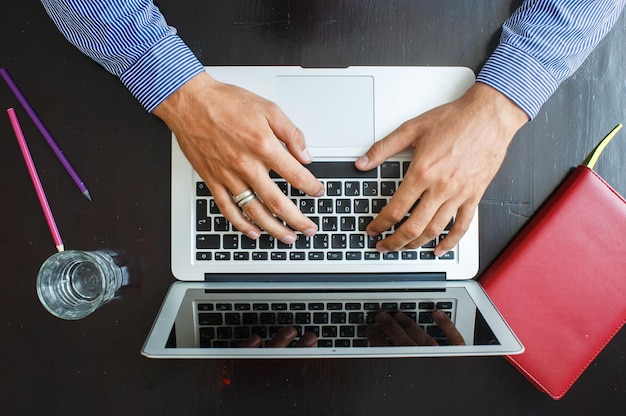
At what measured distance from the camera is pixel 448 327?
60 cm

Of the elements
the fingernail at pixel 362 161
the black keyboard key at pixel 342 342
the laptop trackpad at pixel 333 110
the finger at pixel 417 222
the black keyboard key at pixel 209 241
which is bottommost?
the black keyboard key at pixel 342 342

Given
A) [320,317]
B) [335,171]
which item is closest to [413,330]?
[320,317]

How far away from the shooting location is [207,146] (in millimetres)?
638

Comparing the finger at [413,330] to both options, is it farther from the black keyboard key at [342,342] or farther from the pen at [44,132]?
the pen at [44,132]

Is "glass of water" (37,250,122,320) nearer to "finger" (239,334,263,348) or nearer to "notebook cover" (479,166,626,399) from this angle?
"finger" (239,334,263,348)

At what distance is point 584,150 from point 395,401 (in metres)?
0.42

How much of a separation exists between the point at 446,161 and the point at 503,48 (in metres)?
0.17

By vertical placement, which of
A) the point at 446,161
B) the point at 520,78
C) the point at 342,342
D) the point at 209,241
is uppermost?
the point at 520,78

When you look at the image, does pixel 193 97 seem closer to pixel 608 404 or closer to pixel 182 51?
pixel 182 51

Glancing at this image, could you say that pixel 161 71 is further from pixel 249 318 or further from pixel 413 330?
pixel 413 330

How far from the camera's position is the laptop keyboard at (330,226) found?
663 millimetres

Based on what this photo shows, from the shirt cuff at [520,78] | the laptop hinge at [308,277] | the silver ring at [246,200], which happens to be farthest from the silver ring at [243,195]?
the shirt cuff at [520,78]

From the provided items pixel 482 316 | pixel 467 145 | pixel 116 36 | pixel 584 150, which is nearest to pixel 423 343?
pixel 482 316

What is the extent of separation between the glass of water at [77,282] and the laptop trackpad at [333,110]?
0.31 m
